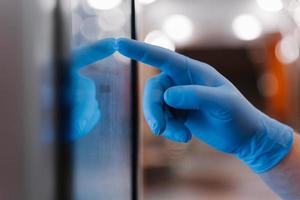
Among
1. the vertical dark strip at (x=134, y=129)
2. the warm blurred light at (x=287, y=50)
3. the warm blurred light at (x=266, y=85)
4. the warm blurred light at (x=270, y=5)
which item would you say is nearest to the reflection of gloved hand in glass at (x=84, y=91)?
the vertical dark strip at (x=134, y=129)

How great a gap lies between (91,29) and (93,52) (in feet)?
0.11

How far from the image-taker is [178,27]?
514 centimetres

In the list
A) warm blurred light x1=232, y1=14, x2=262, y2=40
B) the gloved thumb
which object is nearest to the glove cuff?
the gloved thumb

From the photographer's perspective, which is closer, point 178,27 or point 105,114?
point 105,114

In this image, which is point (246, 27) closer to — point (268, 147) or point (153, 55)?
point (268, 147)

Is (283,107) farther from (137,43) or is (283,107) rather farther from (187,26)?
(137,43)

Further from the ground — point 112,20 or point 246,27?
point 246,27

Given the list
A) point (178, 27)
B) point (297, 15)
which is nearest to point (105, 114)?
point (297, 15)

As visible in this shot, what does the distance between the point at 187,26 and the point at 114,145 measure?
4.67 meters

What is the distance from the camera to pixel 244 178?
A: 5031mm

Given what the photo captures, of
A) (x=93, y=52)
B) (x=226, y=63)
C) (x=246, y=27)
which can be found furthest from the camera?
(x=226, y=63)

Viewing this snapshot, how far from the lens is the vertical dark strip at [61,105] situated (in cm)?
45

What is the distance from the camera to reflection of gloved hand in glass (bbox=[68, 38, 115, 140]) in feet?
1.63

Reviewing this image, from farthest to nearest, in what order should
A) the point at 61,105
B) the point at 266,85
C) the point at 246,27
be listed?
1. the point at 266,85
2. the point at 246,27
3. the point at 61,105
